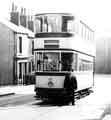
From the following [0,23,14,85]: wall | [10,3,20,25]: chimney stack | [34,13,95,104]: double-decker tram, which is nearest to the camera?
[34,13,95,104]: double-decker tram

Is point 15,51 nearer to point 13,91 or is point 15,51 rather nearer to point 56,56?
point 13,91

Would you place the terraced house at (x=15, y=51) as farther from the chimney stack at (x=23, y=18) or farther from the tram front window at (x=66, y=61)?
the tram front window at (x=66, y=61)

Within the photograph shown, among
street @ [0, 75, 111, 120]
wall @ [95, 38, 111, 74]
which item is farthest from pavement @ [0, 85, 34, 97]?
wall @ [95, 38, 111, 74]

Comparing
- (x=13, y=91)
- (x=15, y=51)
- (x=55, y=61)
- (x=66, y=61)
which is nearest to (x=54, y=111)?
(x=55, y=61)

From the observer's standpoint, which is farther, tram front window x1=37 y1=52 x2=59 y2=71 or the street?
tram front window x1=37 y1=52 x2=59 y2=71

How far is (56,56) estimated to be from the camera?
71.4 feet

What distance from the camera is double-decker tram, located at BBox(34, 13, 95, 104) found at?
21594mm

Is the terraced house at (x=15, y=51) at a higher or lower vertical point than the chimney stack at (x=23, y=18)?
lower

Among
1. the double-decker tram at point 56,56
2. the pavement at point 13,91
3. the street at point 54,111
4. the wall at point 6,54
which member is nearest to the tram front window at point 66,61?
the double-decker tram at point 56,56

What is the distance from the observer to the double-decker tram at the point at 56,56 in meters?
21.6

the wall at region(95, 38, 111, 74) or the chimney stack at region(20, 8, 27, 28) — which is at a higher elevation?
the chimney stack at region(20, 8, 27, 28)

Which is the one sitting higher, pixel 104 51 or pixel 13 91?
pixel 104 51

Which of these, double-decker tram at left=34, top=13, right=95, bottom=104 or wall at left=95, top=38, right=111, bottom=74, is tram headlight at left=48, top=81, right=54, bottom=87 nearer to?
double-decker tram at left=34, top=13, right=95, bottom=104

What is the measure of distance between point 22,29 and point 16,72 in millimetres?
6755
